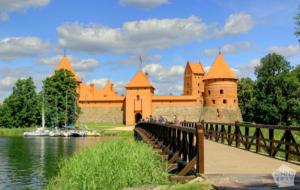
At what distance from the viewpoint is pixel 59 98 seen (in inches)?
2579

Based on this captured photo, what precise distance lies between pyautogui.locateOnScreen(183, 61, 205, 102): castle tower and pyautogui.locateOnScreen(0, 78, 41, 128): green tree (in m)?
35.7

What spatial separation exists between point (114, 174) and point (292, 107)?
2103 inches

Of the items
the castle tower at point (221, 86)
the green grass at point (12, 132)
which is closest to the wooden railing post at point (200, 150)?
the green grass at point (12, 132)

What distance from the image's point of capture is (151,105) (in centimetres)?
7400

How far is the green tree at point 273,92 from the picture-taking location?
2436 inches

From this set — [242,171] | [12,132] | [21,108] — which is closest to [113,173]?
[242,171]

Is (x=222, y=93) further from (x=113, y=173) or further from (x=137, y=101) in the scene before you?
(x=113, y=173)

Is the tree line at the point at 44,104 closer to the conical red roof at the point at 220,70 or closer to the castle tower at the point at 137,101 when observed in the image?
the castle tower at the point at 137,101

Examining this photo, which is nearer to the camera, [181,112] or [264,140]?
[264,140]

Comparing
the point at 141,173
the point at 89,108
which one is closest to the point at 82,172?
the point at 141,173

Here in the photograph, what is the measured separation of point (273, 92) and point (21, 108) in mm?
38123

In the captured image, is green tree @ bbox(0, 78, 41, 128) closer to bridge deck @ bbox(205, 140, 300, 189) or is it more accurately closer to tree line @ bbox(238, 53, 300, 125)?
tree line @ bbox(238, 53, 300, 125)

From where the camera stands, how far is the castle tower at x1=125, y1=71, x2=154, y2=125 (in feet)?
240

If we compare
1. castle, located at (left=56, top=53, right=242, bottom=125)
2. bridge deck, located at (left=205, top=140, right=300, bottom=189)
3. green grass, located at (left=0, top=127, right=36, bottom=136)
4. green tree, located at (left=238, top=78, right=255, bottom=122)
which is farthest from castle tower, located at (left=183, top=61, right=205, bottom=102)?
bridge deck, located at (left=205, top=140, right=300, bottom=189)
